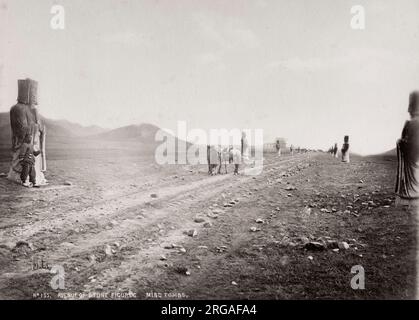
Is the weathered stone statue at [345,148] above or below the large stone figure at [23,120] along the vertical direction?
below

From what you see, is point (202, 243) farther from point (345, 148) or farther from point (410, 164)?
point (345, 148)

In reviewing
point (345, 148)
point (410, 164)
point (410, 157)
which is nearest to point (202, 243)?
point (410, 164)

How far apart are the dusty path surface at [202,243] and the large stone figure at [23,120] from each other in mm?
818

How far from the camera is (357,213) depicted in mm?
8414

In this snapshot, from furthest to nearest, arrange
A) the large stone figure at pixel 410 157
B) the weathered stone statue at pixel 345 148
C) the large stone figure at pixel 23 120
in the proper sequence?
the weathered stone statue at pixel 345 148
the large stone figure at pixel 23 120
the large stone figure at pixel 410 157

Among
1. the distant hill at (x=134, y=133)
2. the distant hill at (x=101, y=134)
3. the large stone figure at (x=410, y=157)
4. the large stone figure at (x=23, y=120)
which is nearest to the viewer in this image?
the large stone figure at (x=410, y=157)

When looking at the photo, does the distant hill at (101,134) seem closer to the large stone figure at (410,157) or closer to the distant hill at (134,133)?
the distant hill at (134,133)

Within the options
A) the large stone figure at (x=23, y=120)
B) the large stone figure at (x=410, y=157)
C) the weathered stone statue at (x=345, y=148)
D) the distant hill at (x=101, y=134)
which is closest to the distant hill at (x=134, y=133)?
the distant hill at (x=101, y=134)

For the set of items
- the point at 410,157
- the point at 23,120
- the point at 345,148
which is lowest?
the point at 345,148

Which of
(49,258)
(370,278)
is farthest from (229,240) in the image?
(49,258)

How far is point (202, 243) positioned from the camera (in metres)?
6.68

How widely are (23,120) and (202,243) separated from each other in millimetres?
7654

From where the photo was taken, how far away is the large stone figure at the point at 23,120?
10.2m

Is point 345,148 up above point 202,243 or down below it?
above
